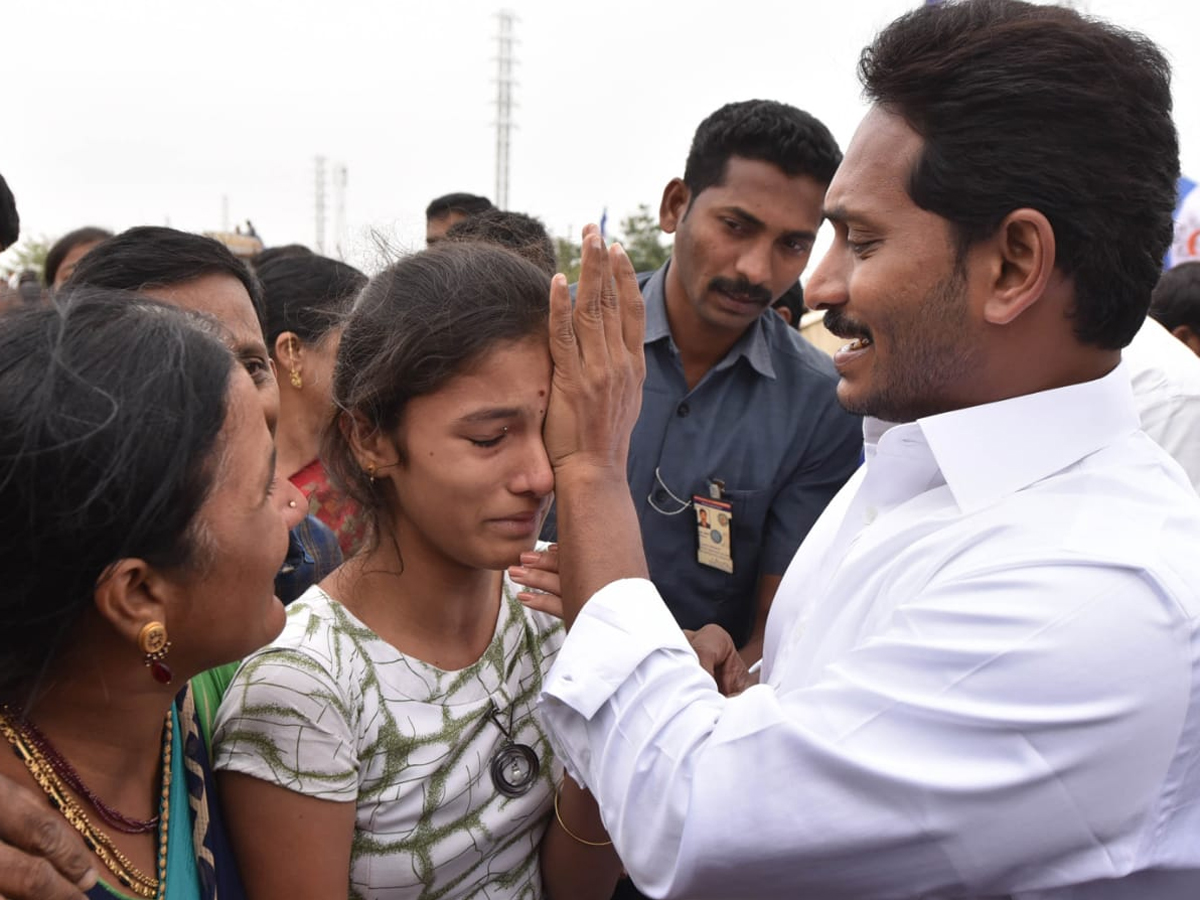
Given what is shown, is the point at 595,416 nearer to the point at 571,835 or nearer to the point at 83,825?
the point at 571,835

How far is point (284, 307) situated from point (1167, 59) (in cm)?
283

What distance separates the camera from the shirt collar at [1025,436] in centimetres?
175

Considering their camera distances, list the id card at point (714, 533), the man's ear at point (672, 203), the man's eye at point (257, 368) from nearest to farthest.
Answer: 1. the man's eye at point (257, 368)
2. the id card at point (714, 533)
3. the man's ear at point (672, 203)

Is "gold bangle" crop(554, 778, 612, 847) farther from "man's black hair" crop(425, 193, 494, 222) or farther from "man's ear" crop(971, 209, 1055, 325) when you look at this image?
"man's black hair" crop(425, 193, 494, 222)

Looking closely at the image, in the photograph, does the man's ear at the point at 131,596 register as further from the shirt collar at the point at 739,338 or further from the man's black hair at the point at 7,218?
the man's black hair at the point at 7,218

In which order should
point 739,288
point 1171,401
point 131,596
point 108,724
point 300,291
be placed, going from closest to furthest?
point 131,596 → point 108,724 → point 1171,401 → point 739,288 → point 300,291

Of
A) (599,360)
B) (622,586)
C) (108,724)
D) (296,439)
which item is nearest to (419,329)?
(599,360)

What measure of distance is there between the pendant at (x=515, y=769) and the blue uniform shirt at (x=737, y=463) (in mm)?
1354

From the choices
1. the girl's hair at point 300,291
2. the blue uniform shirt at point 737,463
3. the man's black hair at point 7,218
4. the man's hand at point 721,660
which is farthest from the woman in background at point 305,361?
the man's hand at point 721,660

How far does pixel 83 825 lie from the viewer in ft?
4.95

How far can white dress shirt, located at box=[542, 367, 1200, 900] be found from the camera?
1.47 metres

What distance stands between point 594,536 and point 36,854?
944 millimetres

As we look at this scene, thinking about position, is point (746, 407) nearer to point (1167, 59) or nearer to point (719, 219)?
point (719, 219)

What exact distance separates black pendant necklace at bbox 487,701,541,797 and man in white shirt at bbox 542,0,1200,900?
0.24 m
